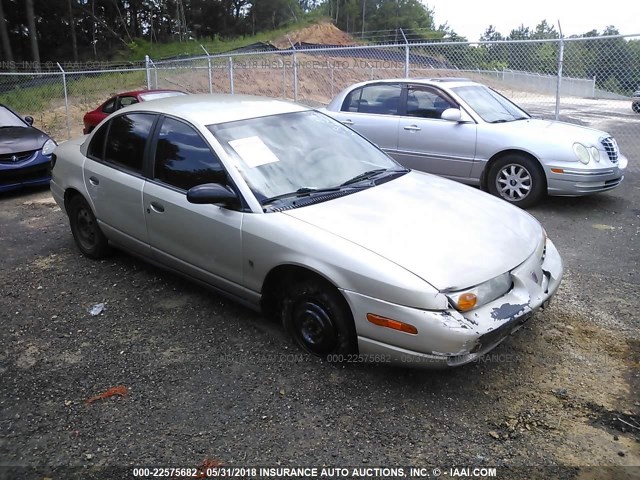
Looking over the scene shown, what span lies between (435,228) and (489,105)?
182 inches

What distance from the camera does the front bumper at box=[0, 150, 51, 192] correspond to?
779 cm

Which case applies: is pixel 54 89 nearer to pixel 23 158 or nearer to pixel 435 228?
pixel 23 158

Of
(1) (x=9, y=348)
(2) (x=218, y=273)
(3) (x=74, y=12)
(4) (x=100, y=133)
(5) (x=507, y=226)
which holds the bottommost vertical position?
(1) (x=9, y=348)

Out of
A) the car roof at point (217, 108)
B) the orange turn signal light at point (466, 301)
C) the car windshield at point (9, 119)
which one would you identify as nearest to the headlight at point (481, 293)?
the orange turn signal light at point (466, 301)

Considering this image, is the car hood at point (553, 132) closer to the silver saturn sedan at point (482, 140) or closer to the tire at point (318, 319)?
the silver saturn sedan at point (482, 140)

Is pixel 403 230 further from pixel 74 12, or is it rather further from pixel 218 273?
pixel 74 12

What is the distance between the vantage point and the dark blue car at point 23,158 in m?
7.81

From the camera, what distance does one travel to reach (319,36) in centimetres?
4675

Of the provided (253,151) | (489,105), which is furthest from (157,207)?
(489,105)

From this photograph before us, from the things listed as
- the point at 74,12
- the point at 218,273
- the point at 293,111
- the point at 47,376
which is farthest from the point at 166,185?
the point at 74,12

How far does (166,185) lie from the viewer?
405 centimetres

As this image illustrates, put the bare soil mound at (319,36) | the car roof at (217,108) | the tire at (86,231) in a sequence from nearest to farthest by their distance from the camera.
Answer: the car roof at (217,108)
the tire at (86,231)
the bare soil mound at (319,36)

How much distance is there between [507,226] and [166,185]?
8.02 feet

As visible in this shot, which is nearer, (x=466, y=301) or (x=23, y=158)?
(x=466, y=301)
